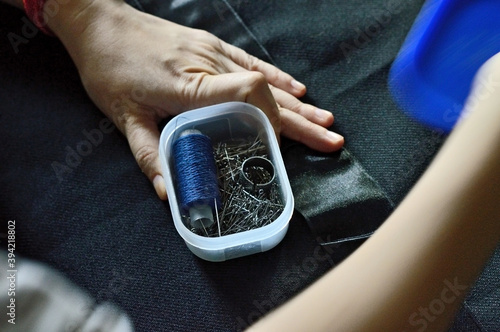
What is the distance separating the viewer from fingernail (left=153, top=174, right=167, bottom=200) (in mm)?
944

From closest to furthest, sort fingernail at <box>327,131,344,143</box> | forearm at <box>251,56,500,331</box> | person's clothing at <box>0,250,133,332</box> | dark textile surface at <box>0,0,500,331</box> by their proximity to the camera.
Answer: forearm at <box>251,56,500,331</box>
person's clothing at <box>0,250,133,332</box>
dark textile surface at <box>0,0,500,331</box>
fingernail at <box>327,131,344,143</box>

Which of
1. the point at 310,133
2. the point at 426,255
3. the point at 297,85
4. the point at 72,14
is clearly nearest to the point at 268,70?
the point at 297,85

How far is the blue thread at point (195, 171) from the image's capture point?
2.91 feet

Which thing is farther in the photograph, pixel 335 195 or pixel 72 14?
pixel 72 14

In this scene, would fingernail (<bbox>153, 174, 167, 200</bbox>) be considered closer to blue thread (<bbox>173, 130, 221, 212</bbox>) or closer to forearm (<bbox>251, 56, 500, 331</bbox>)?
blue thread (<bbox>173, 130, 221, 212</bbox>)

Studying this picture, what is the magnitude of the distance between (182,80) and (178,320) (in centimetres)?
46

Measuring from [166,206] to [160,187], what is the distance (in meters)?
0.04

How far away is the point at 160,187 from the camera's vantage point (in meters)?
0.95

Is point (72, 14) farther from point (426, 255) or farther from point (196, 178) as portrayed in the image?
point (426, 255)

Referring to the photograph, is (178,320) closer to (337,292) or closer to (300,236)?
(300,236)

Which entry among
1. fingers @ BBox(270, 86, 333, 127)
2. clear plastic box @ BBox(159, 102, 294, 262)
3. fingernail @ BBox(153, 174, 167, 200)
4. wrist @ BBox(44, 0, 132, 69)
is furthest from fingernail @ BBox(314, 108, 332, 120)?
wrist @ BBox(44, 0, 132, 69)

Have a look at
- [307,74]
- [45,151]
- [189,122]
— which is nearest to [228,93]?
[189,122]

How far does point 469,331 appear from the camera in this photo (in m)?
0.83

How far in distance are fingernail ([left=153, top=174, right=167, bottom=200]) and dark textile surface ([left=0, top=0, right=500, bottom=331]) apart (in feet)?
0.09
